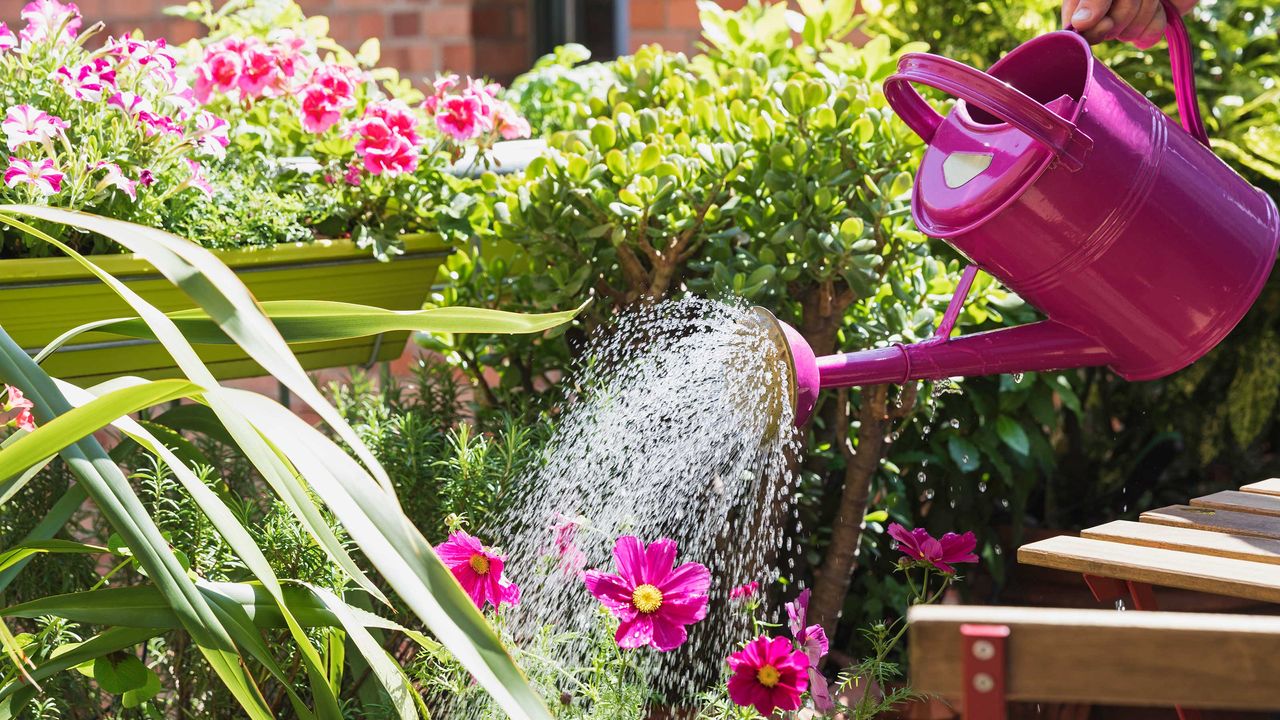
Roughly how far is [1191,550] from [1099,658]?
69cm

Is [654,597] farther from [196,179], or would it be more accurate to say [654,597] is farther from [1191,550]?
[196,179]

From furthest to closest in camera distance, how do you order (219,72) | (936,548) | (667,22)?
1. (667,22)
2. (219,72)
3. (936,548)

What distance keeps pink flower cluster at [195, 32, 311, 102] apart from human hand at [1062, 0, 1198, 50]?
120 centimetres

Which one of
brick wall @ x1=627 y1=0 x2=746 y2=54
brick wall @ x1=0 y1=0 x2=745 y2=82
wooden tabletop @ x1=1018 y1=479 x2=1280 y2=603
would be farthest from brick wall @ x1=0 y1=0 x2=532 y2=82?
wooden tabletop @ x1=1018 y1=479 x2=1280 y2=603

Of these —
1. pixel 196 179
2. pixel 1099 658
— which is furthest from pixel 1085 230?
pixel 196 179

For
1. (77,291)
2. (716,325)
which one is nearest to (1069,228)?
(716,325)

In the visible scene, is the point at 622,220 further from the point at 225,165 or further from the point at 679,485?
the point at 225,165

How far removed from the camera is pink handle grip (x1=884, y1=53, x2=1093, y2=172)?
1.22 m

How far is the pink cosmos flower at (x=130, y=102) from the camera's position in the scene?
1743 millimetres

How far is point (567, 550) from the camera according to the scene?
1.55 meters

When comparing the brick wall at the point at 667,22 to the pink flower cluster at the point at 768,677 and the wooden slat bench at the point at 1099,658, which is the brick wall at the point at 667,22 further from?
the wooden slat bench at the point at 1099,658

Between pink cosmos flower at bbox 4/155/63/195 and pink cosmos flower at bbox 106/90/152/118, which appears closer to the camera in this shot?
Result: pink cosmos flower at bbox 4/155/63/195

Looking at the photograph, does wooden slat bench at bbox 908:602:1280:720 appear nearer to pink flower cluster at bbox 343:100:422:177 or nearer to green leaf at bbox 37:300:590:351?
green leaf at bbox 37:300:590:351

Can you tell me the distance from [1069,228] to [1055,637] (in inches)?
25.6
